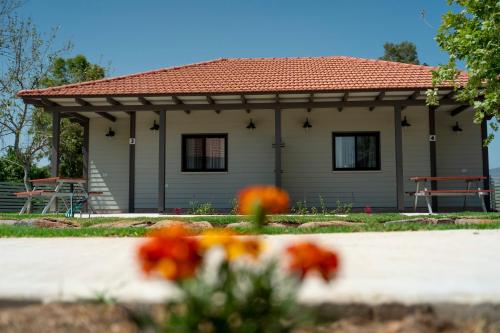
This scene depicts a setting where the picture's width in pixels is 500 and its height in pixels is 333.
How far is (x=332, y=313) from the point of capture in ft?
6.15

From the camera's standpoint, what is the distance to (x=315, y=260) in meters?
1.32

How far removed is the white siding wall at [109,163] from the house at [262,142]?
0.03 meters

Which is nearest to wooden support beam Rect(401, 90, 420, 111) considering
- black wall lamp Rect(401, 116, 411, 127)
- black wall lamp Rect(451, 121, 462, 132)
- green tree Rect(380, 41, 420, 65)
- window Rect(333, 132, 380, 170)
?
black wall lamp Rect(401, 116, 411, 127)

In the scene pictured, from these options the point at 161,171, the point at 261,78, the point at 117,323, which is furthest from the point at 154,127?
the point at 117,323

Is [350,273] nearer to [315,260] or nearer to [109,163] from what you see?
[315,260]

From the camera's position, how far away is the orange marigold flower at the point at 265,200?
4.85ft

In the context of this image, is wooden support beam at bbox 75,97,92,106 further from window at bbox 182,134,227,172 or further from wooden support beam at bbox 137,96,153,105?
window at bbox 182,134,227,172

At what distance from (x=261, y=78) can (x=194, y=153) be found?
9.84ft

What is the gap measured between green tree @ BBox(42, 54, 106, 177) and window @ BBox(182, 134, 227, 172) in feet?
34.8

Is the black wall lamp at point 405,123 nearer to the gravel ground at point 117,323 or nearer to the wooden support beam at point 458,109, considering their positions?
the wooden support beam at point 458,109

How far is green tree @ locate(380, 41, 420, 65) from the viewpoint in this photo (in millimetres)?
43938

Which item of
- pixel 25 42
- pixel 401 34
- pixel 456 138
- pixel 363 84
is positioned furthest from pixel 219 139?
pixel 401 34

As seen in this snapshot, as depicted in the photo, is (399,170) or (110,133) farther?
(110,133)

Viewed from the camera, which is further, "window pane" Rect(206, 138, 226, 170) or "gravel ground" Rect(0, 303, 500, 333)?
"window pane" Rect(206, 138, 226, 170)
